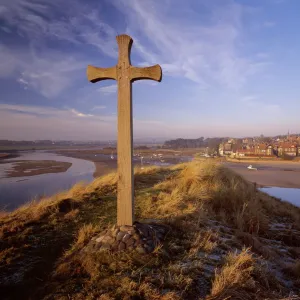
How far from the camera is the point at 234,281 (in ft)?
9.37

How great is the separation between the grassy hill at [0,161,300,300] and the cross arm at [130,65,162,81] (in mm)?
2640

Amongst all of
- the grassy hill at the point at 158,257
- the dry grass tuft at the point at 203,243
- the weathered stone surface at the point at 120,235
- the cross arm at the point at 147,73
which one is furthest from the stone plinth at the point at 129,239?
the cross arm at the point at 147,73

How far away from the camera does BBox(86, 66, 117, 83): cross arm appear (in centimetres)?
414

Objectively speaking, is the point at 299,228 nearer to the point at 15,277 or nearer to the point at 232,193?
the point at 232,193

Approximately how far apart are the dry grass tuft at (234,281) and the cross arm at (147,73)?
2885mm

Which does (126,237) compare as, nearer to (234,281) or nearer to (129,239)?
(129,239)

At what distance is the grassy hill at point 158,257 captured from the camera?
2.79 m

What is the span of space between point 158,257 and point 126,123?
2.04 meters

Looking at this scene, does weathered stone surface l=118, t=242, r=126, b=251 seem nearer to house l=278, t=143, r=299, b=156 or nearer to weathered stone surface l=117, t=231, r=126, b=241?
weathered stone surface l=117, t=231, r=126, b=241

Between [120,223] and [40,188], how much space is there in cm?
1444

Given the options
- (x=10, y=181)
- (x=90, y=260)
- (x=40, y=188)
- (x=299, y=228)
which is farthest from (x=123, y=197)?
(x=10, y=181)

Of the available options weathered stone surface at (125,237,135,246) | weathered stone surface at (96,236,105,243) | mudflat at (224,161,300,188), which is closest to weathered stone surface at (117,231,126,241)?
weathered stone surface at (125,237,135,246)

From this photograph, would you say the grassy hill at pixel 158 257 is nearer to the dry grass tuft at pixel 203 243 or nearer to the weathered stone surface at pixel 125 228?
the dry grass tuft at pixel 203 243

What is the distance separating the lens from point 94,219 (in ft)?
17.7
